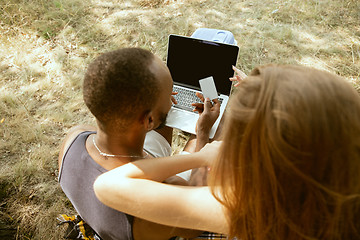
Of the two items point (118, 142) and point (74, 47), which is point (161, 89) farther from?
point (74, 47)

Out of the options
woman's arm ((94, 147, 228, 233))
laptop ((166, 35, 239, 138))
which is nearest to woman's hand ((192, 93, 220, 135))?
laptop ((166, 35, 239, 138))

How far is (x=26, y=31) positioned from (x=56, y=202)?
2.59 meters

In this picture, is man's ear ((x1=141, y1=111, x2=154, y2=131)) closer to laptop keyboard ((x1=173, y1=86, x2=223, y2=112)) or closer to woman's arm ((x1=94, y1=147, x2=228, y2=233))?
woman's arm ((x1=94, y1=147, x2=228, y2=233))

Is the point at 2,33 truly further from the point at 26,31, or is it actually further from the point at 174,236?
the point at 174,236

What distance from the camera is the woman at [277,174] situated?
73cm

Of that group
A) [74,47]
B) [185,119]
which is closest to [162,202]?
[185,119]

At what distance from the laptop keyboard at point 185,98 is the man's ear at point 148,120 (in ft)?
3.02

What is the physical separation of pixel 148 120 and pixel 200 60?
104 cm

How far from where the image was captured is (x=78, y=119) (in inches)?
105

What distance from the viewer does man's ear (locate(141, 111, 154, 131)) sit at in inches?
49.1

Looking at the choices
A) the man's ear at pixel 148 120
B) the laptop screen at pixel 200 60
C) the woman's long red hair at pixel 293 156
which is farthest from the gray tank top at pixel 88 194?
the laptop screen at pixel 200 60

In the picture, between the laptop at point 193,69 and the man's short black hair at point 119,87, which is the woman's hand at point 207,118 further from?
the man's short black hair at point 119,87

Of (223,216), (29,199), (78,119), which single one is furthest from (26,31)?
(223,216)

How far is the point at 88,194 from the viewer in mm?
1184
